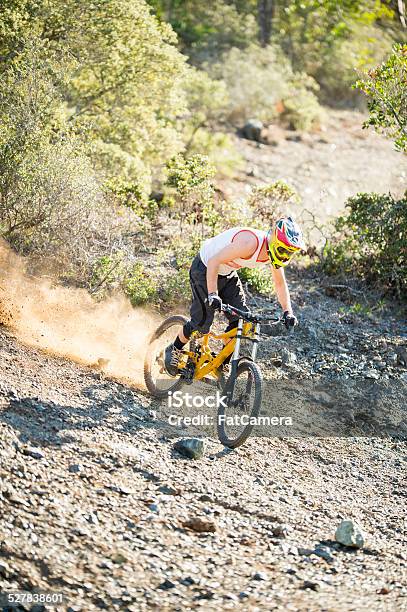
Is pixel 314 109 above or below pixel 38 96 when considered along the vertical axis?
below

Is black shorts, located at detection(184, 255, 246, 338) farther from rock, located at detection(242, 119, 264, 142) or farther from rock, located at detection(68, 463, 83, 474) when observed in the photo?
rock, located at detection(242, 119, 264, 142)

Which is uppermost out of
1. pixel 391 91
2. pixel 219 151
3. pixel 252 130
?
pixel 391 91

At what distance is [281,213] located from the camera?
15.2 m

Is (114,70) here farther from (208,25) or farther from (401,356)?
(208,25)

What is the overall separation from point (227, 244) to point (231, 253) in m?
0.13

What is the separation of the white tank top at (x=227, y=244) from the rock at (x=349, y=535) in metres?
2.68

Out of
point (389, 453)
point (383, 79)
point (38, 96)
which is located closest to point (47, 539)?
point (389, 453)

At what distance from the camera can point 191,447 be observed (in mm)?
7496

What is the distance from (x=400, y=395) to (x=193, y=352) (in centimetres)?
348

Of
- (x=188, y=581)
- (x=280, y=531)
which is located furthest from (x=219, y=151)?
(x=188, y=581)

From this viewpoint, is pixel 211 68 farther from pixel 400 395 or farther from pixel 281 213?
pixel 400 395

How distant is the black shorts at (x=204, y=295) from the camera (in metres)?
8.38

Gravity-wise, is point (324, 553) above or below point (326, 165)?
above

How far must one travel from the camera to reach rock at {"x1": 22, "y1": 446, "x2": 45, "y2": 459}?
6484 millimetres
